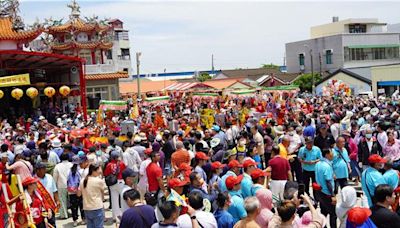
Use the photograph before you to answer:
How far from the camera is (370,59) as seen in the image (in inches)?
2235

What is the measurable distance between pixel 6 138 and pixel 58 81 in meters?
15.4

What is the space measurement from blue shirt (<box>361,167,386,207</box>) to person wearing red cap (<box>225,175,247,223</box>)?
1.81m

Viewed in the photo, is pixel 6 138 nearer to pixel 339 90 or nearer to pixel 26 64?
pixel 26 64

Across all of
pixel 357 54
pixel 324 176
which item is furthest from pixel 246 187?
pixel 357 54

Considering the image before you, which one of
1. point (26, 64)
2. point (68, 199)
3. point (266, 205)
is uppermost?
point (26, 64)

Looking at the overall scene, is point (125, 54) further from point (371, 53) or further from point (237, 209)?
point (237, 209)

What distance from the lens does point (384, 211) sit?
17.1 ft

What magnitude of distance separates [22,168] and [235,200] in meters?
4.54

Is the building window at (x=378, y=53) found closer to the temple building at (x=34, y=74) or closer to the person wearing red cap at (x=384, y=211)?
the temple building at (x=34, y=74)

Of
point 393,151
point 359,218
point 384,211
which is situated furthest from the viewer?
point 393,151

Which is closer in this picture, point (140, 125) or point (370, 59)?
point (140, 125)

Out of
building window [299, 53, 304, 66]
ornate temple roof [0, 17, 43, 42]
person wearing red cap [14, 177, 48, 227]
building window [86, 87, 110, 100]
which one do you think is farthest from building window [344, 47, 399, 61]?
person wearing red cap [14, 177, 48, 227]

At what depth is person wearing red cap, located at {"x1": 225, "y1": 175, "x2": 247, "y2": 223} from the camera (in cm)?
600

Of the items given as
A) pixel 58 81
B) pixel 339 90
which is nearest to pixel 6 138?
pixel 58 81
